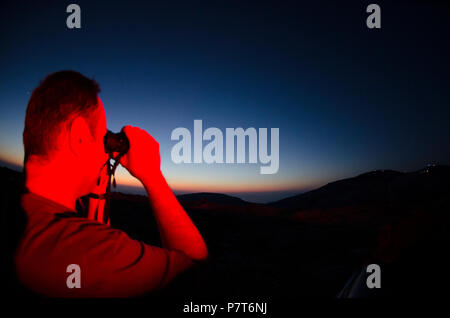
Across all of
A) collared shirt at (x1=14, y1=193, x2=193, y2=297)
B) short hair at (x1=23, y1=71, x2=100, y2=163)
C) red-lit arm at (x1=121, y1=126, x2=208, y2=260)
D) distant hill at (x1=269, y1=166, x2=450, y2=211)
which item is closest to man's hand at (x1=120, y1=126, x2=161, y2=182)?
red-lit arm at (x1=121, y1=126, x2=208, y2=260)

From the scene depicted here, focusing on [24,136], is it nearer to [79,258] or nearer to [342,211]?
[79,258]

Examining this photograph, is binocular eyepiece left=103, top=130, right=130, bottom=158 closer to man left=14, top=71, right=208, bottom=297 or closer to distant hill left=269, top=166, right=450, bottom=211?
man left=14, top=71, right=208, bottom=297

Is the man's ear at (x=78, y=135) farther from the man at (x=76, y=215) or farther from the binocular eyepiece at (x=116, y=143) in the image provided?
the binocular eyepiece at (x=116, y=143)

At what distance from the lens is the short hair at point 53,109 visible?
91 cm

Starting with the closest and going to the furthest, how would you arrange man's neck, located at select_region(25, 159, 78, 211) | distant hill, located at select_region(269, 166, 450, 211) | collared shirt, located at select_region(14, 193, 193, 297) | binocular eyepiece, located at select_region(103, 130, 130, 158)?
collared shirt, located at select_region(14, 193, 193, 297), man's neck, located at select_region(25, 159, 78, 211), binocular eyepiece, located at select_region(103, 130, 130, 158), distant hill, located at select_region(269, 166, 450, 211)

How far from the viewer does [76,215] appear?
88cm

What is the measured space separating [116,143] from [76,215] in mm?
456

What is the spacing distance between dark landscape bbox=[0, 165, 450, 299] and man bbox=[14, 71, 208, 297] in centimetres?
8

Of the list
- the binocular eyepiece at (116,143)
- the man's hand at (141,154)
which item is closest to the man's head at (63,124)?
the binocular eyepiece at (116,143)

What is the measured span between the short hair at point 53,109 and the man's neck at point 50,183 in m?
0.07

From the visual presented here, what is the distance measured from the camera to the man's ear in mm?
932

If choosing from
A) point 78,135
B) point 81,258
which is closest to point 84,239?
point 81,258

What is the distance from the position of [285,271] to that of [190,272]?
514 cm

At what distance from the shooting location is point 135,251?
30.0 inches
